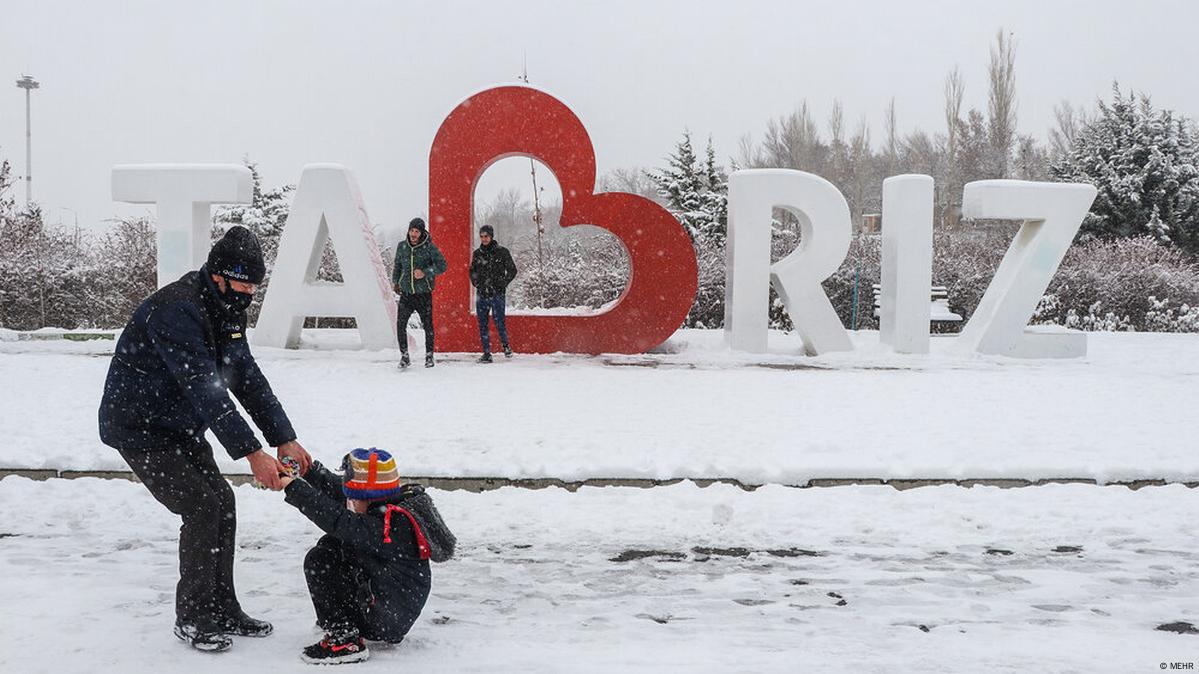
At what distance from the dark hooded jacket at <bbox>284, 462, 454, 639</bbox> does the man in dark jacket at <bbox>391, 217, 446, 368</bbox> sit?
318 inches

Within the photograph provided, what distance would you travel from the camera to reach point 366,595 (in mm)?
4074

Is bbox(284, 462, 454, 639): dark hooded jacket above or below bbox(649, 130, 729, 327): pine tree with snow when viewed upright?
below

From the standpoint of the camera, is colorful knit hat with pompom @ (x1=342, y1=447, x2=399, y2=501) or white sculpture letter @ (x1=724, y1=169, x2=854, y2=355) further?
white sculpture letter @ (x1=724, y1=169, x2=854, y2=355)

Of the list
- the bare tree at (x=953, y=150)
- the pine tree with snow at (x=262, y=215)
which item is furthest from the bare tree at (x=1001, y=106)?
the pine tree with snow at (x=262, y=215)

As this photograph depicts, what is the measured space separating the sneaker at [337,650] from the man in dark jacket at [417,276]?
8.14 meters

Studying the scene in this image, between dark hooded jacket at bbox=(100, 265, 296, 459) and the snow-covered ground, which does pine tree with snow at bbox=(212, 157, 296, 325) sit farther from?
dark hooded jacket at bbox=(100, 265, 296, 459)

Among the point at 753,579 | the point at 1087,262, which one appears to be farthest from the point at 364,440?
the point at 1087,262

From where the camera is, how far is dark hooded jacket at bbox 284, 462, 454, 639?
3.93m

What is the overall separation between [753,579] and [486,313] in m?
8.48

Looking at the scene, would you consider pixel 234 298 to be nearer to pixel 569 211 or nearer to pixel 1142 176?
pixel 569 211

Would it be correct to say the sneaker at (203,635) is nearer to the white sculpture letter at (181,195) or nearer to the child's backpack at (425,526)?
the child's backpack at (425,526)

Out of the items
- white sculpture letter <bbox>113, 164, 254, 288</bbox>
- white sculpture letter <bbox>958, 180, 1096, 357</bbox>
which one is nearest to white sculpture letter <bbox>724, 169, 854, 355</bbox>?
white sculpture letter <bbox>958, 180, 1096, 357</bbox>

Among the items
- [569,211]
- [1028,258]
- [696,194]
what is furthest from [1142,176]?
[569,211]

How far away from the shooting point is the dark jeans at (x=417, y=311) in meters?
12.2
